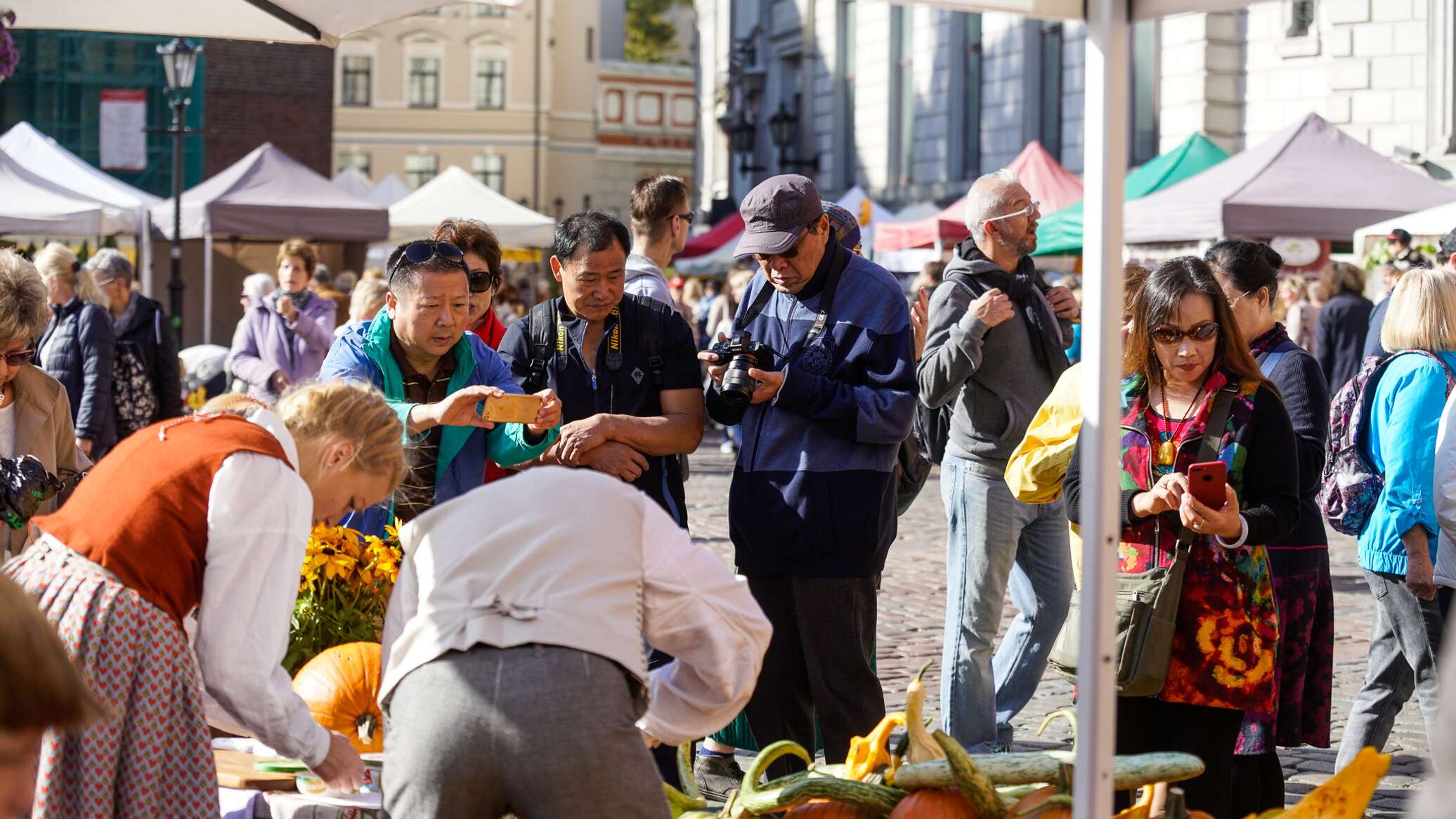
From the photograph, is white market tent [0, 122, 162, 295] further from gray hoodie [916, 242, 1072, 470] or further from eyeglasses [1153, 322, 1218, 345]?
eyeglasses [1153, 322, 1218, 345]

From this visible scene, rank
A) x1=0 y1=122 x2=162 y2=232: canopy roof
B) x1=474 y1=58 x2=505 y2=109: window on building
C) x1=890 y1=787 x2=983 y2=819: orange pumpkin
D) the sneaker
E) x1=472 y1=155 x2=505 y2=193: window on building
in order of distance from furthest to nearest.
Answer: x1=474 y1=58 x2=505 y2=109: window on building → x1=472 y1=155 x2=505 y2=193: window on building → x1=0 y1=122 x2=162 y2=232: canopy roof → the sneaker → x1=890 y1=787 x2=983 y2=819: orange pumpkin

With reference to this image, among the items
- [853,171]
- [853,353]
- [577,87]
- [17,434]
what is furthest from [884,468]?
[577,87]

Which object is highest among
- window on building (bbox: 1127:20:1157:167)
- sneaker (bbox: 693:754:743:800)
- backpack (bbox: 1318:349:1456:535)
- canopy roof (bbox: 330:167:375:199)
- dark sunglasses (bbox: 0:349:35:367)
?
window on building (bbox: 1127:20:1157:167)

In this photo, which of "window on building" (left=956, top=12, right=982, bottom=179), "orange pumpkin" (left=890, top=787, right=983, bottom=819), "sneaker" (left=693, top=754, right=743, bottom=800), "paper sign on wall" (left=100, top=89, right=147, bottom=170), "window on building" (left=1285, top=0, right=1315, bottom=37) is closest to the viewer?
"orange pumpkin" (left=890, top=787, right=983, bottom=819)

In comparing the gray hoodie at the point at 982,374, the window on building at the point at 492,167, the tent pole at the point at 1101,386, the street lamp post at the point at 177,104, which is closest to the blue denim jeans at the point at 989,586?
the gray hoodie at the point at 982,374

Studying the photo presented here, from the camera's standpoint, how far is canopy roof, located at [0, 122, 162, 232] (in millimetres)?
17781

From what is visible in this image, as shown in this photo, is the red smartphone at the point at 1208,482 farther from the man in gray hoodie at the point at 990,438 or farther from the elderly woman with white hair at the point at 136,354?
the elderly woman with white hair at the point at 136,354

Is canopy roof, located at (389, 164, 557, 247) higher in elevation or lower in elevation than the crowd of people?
higher

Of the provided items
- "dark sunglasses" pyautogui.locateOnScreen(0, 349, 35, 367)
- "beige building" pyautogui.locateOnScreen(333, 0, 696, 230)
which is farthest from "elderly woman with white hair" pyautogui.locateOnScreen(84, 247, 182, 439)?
"beige building" pyautogui.locateOnScreen(333, 0, 696, 230)

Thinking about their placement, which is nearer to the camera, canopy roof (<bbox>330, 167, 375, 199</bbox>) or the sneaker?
the sneaker

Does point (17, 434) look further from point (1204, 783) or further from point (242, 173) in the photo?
point (242, 173)

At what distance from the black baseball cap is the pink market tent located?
13797mm

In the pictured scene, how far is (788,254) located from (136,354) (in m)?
5.56

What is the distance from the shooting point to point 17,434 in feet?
18.5
